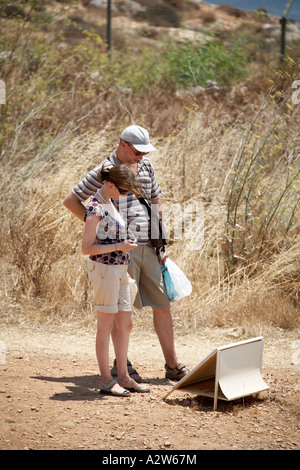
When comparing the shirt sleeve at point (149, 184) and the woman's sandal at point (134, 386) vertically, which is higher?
the shirt sleeve at point (149, 184)

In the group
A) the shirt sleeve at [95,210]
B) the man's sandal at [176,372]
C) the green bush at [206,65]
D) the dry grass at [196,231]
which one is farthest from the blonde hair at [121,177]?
the green bush at [206,65]

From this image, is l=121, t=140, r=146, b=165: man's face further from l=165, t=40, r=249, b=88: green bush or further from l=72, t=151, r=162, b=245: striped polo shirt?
l=165, t=40, r=249, b=88: green bush

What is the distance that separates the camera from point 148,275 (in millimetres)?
4297

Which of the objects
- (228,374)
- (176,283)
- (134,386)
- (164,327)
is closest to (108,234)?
(176,283)

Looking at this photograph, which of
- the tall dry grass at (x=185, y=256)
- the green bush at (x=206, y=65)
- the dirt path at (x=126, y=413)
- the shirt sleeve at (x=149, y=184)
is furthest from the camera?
the green bush at (x=206, y=65)

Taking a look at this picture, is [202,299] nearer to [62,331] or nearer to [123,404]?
[62,331]

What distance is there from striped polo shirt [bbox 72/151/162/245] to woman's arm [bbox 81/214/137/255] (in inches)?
14.5

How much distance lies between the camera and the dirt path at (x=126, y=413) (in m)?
3.31

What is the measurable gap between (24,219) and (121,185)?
10.7 ft

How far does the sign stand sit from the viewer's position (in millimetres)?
3730

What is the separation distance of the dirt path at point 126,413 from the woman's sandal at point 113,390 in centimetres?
5

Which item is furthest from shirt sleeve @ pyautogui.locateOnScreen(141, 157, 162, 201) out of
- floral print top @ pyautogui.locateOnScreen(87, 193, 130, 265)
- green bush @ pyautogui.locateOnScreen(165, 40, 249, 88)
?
green bush @ pyautogui.locateOnScreen(165, 40, 249, 88)

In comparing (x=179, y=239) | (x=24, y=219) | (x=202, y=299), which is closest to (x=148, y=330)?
(x=202, y=299)

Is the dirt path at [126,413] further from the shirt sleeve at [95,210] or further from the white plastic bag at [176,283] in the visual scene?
the shirt sleeve at [95,210]
